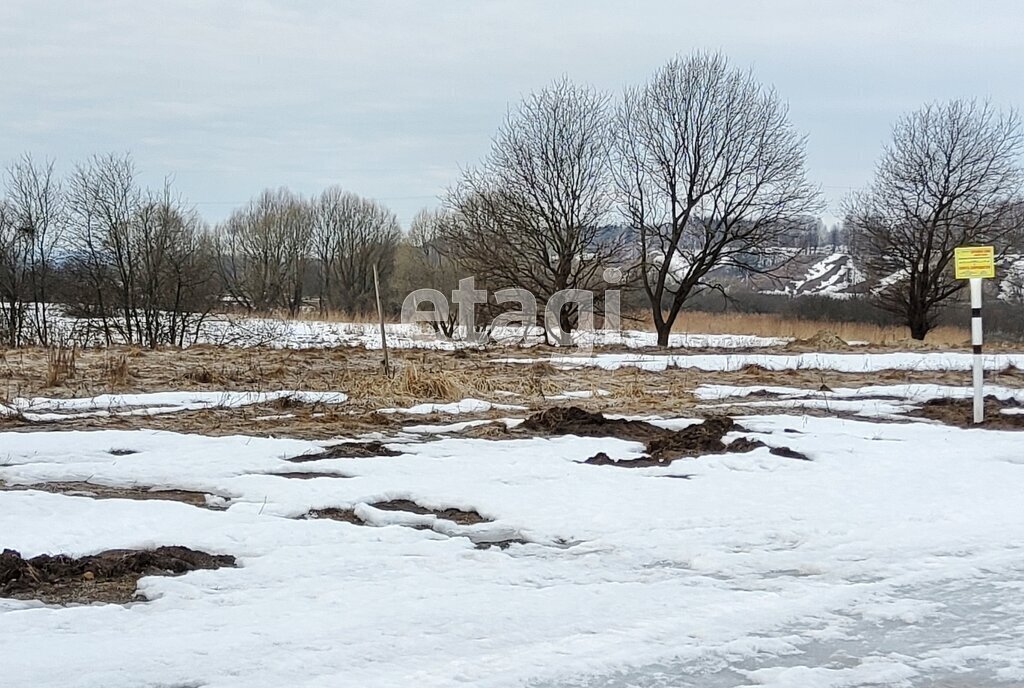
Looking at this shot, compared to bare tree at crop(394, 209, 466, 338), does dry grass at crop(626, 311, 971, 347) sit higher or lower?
lower

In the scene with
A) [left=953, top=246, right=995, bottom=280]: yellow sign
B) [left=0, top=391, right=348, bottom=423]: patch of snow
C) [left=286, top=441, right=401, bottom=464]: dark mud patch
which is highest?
[left=953, top=246, right=995, bottom=280]: yellow sign

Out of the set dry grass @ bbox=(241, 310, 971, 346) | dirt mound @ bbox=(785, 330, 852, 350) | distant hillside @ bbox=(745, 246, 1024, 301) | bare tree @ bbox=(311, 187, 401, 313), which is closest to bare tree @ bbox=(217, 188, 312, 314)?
bare tree @ bbox=(311, 187, 401, 313)

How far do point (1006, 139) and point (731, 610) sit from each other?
116 ft

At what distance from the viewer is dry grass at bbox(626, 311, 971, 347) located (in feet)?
117

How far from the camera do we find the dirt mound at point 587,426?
27.6ft

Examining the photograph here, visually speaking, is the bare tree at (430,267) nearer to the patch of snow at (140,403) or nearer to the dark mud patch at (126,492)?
the patch of snow at (140,403)

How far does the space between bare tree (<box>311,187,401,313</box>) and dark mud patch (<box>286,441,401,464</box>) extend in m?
60.1

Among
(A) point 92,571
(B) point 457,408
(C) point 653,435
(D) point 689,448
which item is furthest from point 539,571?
(B) point 457,408

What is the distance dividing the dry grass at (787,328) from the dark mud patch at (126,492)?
2805 centimetres

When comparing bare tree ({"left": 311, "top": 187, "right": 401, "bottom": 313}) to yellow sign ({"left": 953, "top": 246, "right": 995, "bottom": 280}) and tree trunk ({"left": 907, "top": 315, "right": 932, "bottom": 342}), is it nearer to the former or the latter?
tree trunk ({"left": 907, "top": 315, "right": 932, "bottom": 342})

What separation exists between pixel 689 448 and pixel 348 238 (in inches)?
2496

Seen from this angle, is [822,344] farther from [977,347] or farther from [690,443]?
[690,443]

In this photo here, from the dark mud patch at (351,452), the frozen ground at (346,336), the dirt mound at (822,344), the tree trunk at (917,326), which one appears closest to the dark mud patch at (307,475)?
the dark mud patch at (351,452)

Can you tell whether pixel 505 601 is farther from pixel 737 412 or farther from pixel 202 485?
pixel 737 412
